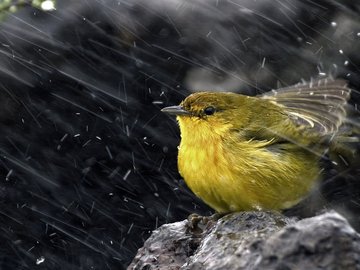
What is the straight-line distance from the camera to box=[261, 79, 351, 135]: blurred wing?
415 cm

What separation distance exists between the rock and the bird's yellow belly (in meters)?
0.30

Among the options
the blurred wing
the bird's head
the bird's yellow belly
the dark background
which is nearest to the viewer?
the bird's yellow belly

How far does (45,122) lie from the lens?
643cm

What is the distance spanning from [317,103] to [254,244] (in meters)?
2.31

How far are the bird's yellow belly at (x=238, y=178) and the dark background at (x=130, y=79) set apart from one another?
2454mm

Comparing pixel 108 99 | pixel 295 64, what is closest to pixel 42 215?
pixel 108 99

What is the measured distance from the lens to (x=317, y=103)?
4.47 meters

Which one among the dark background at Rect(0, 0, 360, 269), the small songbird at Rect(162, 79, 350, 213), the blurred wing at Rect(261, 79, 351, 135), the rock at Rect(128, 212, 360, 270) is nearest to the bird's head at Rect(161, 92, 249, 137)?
the small songbird at Rect(162, 79, 350, 213)

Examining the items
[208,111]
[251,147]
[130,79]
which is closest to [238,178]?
[251,147]

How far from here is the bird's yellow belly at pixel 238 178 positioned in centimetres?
366

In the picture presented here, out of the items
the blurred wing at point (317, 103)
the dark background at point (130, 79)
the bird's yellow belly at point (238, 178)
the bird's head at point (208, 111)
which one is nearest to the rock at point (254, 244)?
the bird's yellow belly at point (238, 178)

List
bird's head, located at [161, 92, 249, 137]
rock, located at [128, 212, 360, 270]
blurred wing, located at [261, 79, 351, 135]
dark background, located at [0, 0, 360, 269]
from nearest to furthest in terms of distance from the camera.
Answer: rock, located at [128, 212, 360, 270], bird's head, located at [161, 92, 249, 137], blurred wing, located at [261, 79, 351, 135], dark background, located at [0, 0, 360, 269]

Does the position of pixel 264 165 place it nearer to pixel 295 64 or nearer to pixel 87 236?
pixel 295 64

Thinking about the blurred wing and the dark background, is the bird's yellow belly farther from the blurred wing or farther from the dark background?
the dark background
